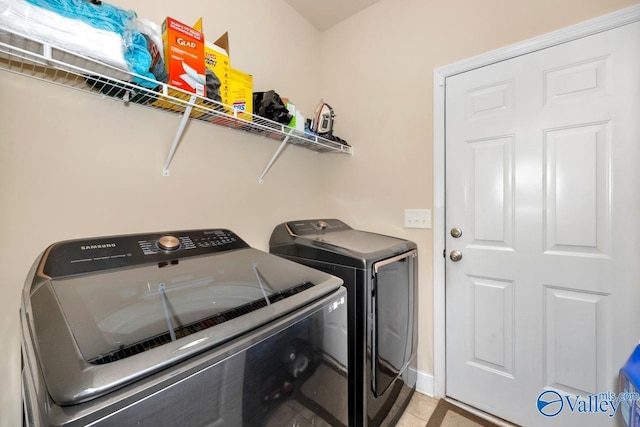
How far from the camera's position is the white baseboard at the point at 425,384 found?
178 cm

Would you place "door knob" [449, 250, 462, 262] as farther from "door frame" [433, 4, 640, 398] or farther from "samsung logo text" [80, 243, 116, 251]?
"samsung logo text" [80, 243, 116, 251]

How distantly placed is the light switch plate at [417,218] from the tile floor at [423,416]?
111cm

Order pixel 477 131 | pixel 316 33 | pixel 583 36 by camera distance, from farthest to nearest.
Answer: pixel 316 33, pixel 477 131, pixel 583 36

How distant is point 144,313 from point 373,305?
0.99 metres

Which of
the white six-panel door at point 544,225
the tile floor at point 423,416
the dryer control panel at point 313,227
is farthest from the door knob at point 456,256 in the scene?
the tile floor at point 423,416

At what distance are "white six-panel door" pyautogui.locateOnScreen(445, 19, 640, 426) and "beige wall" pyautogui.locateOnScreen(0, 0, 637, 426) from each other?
0.60 ft

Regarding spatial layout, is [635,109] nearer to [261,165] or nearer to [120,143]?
[261,165]

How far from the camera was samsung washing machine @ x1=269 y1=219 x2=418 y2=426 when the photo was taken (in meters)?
1.31

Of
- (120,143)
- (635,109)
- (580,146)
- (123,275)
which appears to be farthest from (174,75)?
(635,109)

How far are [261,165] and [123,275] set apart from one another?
42.7 inches

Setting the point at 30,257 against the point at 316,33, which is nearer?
the point at 30,257

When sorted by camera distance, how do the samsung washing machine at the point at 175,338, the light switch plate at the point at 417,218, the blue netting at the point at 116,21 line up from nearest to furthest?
1. the samsung washing machine at the point at 175,338
2. the blue netting at the point at 116,21
3. the light switch plate at the point at 417,218

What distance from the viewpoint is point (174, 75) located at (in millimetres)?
1034

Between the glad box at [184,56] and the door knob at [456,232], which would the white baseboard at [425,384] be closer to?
the door knob at [456,232]
